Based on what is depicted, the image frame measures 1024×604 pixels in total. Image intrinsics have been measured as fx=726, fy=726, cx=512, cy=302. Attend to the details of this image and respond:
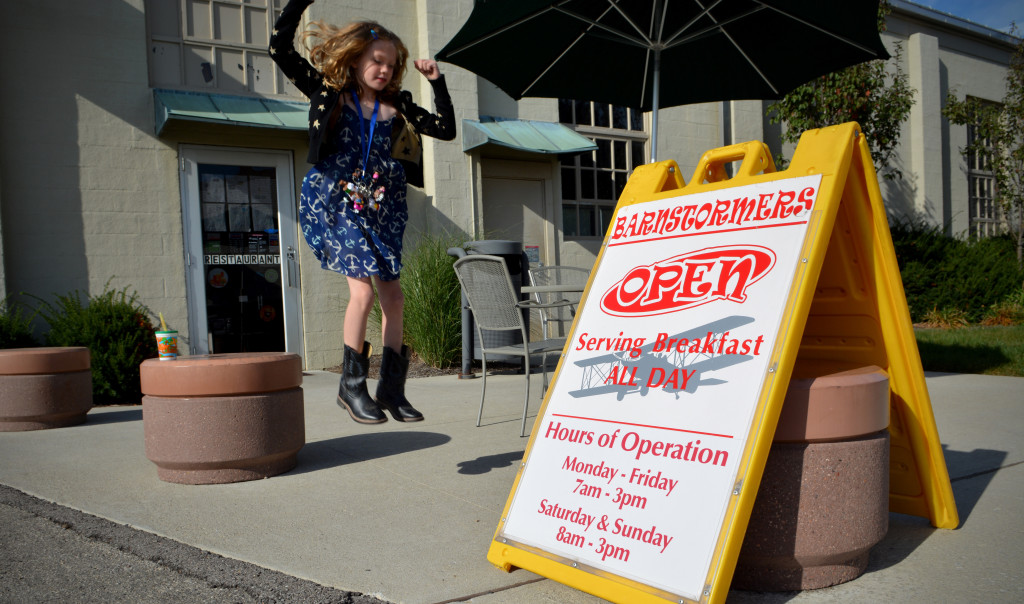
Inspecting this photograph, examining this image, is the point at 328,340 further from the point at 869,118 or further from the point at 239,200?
the point at 869,118

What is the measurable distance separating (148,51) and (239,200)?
182 centimetres

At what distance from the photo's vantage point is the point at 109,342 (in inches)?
247

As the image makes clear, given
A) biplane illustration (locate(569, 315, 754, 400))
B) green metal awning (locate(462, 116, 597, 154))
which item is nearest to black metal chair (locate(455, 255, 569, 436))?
biplane illustration (locate(569, 315, 754, 400))

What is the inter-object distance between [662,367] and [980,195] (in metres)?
17.6

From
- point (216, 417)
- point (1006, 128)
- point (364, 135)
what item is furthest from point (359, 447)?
point (1006, 128)

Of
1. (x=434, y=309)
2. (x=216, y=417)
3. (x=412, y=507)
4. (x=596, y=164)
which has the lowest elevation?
(x=412, y=507)

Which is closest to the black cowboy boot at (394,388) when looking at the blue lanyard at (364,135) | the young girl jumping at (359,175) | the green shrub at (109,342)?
the young girl jumping at (359,175)

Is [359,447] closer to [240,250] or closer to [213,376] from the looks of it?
[213,376]

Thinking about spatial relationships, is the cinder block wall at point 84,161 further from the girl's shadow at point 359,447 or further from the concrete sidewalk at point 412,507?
the girl's shadow at point 359,447

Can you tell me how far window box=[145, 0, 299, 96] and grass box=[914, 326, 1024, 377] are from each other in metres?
7.68

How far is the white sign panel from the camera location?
187cm

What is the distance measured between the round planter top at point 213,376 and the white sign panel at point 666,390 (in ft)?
5.22

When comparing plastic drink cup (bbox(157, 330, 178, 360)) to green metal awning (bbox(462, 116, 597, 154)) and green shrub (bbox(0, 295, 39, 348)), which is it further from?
green metal awning (bbox(462, 116, 597, 154))

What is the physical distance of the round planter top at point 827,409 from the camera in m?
1.95
